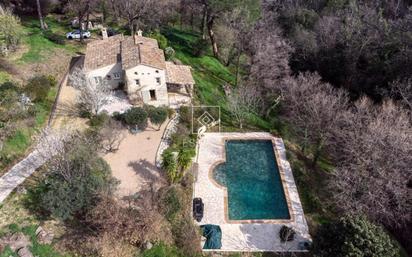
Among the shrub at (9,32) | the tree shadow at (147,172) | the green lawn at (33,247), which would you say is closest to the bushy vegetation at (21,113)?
the green lawn at (33,247)

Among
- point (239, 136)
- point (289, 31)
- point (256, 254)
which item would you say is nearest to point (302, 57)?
point (289, 31)

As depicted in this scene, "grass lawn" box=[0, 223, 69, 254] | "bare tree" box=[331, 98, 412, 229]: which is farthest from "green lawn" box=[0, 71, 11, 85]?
"bare tree" box=[331, 98, 412, 229]

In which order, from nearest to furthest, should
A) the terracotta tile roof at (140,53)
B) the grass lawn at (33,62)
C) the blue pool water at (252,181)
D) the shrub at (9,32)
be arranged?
the blue pool water at (252,181), the grass lawn at (33,62), the terracotta tile roof at (140,53), the shrub at (9,32)

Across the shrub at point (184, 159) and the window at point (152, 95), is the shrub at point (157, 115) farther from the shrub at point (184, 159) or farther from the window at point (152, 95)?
the shrub at point (184, 159)

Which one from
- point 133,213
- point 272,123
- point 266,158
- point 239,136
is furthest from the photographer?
point 272,123

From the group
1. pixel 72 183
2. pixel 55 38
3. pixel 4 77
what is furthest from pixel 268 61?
pixel 4 77

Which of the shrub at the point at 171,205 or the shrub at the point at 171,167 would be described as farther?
the shrub at the point at 171,167

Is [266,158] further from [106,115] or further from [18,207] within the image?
[18,207]
